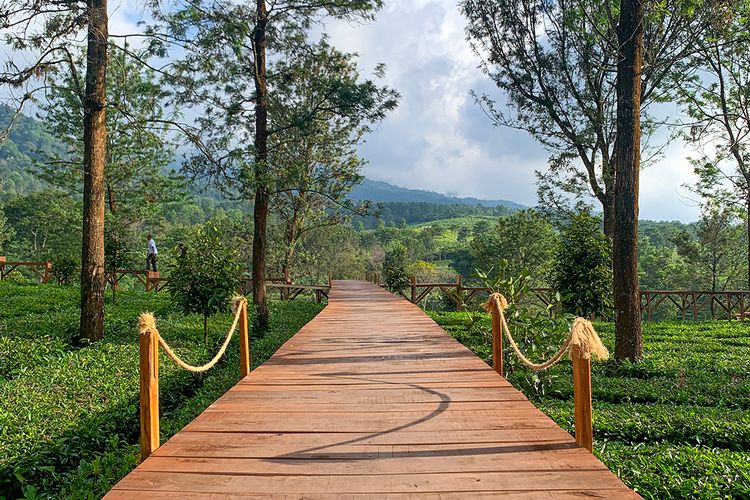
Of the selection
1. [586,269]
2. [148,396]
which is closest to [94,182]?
[148,396]

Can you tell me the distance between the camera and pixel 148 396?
9.27 ft

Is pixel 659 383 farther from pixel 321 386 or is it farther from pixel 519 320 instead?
pixel 321 386

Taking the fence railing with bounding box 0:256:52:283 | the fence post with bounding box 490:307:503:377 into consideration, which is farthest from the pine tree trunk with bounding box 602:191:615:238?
the fence railing with bounding box 0:256:52:283

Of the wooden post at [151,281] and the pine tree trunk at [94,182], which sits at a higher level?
the pine tree trunk at [94,182]

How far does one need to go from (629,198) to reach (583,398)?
6286 mm

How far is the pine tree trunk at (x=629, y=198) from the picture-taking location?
8008 millimetres

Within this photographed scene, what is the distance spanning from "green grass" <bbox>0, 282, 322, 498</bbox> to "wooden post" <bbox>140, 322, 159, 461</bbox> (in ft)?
3.39

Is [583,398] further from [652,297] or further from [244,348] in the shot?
[652,297]

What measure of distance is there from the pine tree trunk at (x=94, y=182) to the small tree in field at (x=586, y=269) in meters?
9.67

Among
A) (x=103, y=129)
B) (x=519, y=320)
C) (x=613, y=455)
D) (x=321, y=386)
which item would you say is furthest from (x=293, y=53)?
(x=613, y=455)

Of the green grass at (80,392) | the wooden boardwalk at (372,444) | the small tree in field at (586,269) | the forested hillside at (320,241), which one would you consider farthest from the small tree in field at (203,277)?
the small tree in field at (586,269)

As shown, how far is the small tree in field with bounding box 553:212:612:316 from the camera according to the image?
11109mm

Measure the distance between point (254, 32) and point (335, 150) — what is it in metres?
12.4

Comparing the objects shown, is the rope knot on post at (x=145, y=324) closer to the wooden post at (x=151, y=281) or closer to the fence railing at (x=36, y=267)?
the wooden post at (x=151, y=281)
